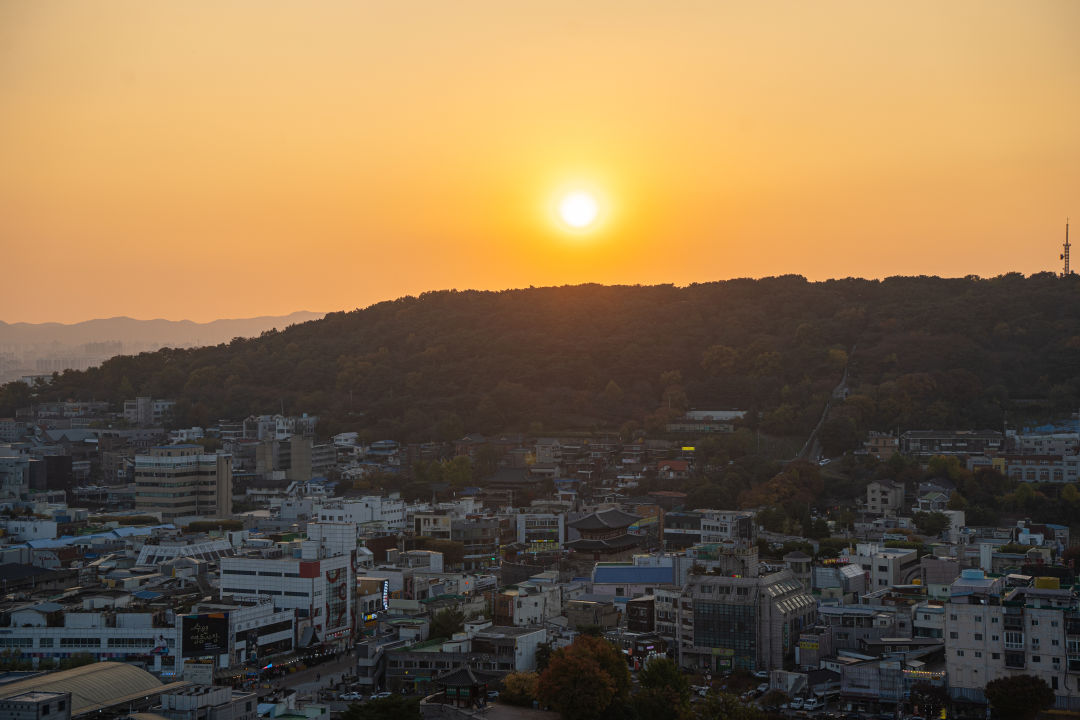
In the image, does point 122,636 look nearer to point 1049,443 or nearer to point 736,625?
point 736,625

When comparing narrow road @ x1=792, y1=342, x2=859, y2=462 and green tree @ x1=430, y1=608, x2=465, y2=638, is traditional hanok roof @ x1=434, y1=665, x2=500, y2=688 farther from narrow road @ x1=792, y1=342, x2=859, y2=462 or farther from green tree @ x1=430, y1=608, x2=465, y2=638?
narrow road @ x1=792, y1=342, x2=859, y2=462

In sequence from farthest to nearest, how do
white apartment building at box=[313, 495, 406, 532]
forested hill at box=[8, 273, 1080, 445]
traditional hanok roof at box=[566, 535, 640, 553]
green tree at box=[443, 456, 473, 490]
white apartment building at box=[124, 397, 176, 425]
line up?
white apartment building at box=[124, 397, 176, 425] → forested hill at box=[8, 273, 1080, 445] → green tree at box=[443, 456, 473, 490] → white apartment building at box=[313, 495, 406, 532] → traditional hanok roof at box=[566, 535, 640, 553]

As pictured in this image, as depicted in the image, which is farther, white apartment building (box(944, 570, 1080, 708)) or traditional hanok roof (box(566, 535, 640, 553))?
traditional hanok roof (box(566, 535, 640, 553))

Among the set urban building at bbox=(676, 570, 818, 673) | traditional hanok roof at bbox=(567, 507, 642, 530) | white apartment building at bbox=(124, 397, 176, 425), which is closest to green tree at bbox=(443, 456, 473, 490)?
traditional hanok roof at bbox=(567, 507, 642, 530)

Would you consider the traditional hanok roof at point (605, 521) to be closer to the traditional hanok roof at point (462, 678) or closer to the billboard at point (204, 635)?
the traditional hanok roof at point (462, 678)

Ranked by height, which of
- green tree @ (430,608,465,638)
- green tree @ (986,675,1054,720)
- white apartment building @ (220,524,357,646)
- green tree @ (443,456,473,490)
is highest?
green tree @ (443,456,473,490)

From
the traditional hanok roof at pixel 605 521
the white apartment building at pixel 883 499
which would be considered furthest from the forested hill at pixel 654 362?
the traditional hanok roof at pixel 605 521
